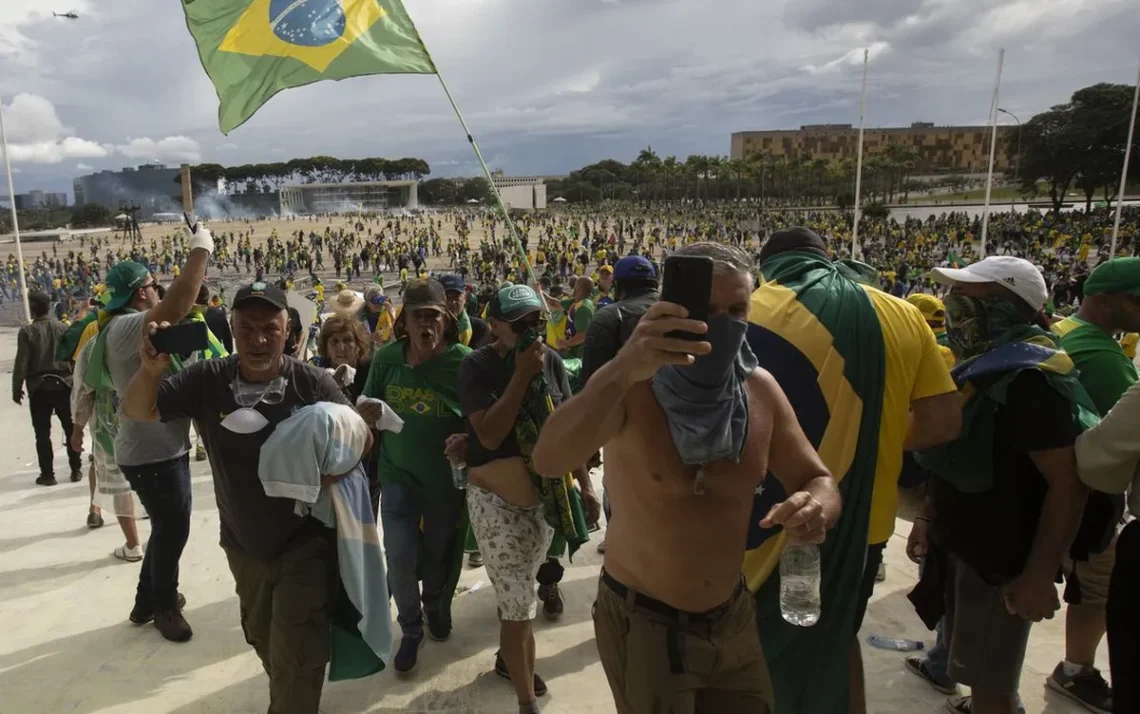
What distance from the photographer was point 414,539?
316cm

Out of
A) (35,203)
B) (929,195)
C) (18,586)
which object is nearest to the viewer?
(18,586)

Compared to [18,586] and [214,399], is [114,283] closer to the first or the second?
[214,399]

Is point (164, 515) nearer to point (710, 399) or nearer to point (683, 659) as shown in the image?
point (683, 659)

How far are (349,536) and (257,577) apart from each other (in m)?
0.33

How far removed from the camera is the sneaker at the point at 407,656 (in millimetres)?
3014

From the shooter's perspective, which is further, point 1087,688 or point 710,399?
point 1087,688

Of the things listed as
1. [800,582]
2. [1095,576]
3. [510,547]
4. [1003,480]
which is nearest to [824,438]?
[800,582]

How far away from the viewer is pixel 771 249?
2414 millimetres

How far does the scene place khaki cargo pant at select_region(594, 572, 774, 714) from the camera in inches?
63.5

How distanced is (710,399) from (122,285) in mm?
3105

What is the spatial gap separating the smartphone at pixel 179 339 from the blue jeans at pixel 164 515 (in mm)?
1436

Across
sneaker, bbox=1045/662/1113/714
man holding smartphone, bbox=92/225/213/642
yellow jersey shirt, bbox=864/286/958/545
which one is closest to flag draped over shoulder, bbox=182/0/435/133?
man holding smartphone, bbox=92/225/213/642

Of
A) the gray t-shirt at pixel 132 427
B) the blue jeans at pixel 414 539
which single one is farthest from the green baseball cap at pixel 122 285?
the blue jeans at pixel 414 539

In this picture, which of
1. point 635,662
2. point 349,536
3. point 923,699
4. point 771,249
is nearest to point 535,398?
point 349,536
